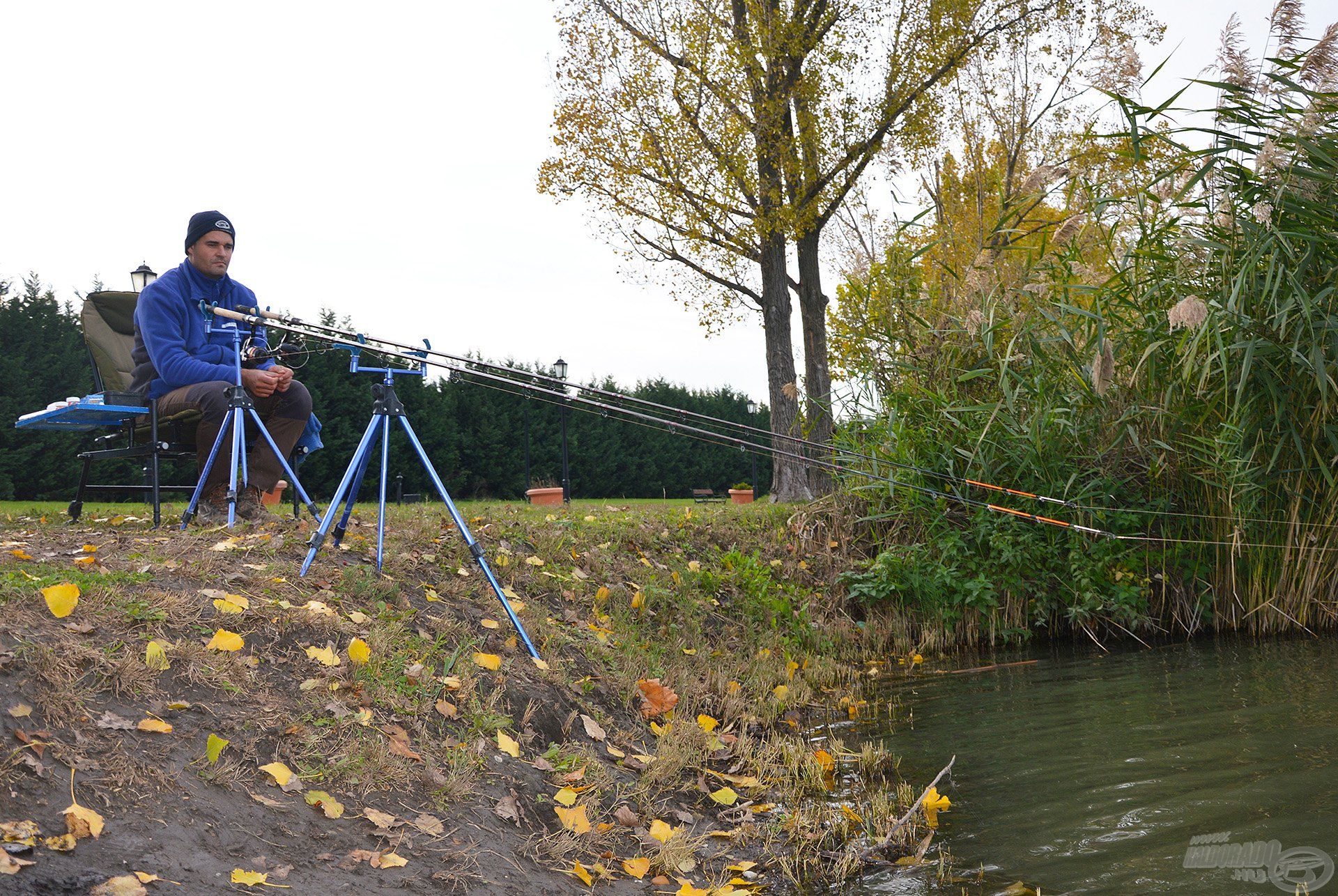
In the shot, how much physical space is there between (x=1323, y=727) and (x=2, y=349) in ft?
46.0

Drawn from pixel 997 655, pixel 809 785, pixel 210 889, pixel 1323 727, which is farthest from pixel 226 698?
pixel 997 655

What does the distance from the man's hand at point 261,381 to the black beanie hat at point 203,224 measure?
2.79ft

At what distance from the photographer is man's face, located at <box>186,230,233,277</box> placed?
5.78m

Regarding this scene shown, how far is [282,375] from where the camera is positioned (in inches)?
222

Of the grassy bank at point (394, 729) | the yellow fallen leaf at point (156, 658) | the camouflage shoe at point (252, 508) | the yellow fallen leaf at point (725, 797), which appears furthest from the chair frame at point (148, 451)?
the yellow fallen leaf at point (725, 797)

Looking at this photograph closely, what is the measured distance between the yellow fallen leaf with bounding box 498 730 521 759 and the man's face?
379cm

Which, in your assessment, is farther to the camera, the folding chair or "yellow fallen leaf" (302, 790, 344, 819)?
the folding chair

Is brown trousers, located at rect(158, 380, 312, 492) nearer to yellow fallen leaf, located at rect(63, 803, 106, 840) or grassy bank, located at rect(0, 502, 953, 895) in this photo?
grassy bank, located at rect(0, 502, 953, 895)

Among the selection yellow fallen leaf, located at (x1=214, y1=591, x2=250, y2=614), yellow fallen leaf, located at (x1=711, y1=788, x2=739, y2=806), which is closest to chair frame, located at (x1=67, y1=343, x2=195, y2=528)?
yellow fallen leaf, located at (x1=214, y1=591, x2=250, y2=614)

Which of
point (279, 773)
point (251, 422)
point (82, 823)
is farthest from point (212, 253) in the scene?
point (82, 823)

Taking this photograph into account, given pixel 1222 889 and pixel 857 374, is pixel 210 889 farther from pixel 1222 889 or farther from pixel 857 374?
pixel 857 374

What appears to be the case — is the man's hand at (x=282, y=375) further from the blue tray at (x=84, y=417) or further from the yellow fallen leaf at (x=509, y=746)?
the yellow fallen leaf at (x=509, y=746)

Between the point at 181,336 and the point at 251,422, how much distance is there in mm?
646

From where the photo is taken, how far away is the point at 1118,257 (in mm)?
6484
